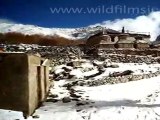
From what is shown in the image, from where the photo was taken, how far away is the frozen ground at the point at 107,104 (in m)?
6.20

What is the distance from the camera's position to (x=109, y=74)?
10.7 meters

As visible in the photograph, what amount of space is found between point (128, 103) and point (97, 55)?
757 centimetres

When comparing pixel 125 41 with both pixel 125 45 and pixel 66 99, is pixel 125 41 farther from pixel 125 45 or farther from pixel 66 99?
pixel 66 99

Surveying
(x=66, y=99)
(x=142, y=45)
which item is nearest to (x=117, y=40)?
(x=142, y=45)

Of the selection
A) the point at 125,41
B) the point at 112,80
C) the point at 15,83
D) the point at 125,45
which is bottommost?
the point at 112,80

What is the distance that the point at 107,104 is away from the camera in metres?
7.12

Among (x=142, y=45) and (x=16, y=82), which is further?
(x=142, y=45)

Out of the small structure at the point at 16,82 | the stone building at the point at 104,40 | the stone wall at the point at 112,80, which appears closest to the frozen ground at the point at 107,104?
the small structure at the point at 16,82

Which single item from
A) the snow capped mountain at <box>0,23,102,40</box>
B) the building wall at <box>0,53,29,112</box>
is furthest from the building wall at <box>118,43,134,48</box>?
the building wall at <box>0,53,29,112</box>

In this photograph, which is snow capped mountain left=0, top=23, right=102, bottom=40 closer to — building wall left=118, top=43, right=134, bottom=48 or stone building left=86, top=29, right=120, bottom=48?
stone building left=86, top=29, right=120, bottom=48

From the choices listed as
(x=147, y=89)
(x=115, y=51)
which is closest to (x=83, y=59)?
(x=115, y=51)

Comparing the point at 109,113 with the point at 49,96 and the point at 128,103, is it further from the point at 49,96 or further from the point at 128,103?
the point at 49,96

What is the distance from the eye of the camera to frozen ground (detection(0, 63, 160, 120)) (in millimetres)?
6203

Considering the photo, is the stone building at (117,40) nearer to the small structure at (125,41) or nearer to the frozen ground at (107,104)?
the small structure at (125,41)
